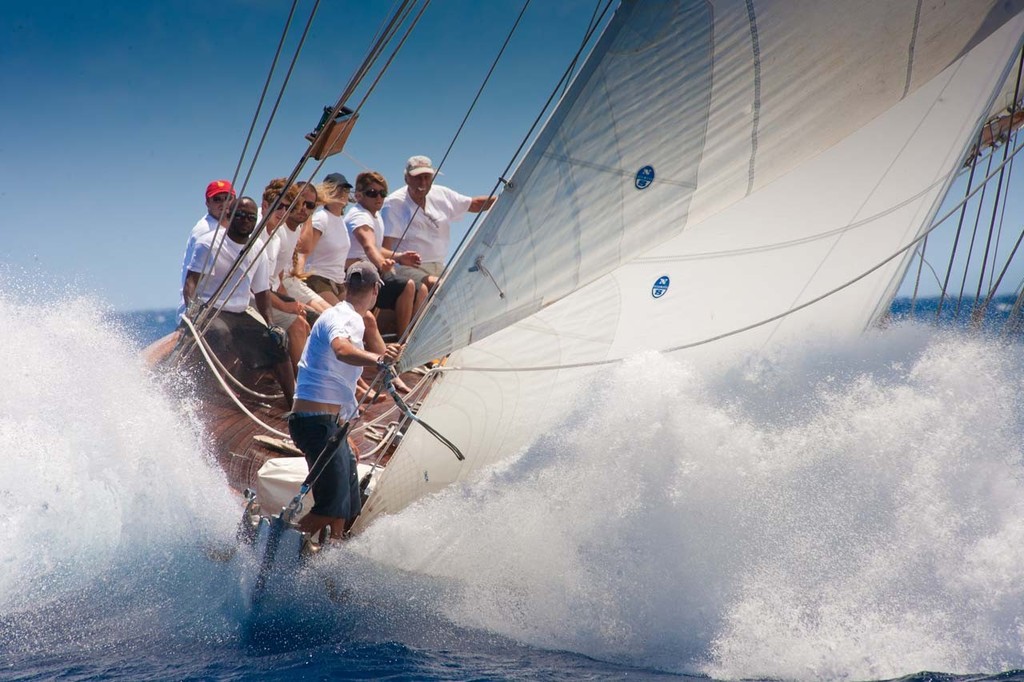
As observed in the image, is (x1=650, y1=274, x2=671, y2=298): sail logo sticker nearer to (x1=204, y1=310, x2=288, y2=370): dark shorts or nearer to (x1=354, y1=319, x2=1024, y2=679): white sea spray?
(x1=354, y1=319, x2=1024, y2=679): white sea spray

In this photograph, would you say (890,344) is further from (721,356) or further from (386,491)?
(386,491)

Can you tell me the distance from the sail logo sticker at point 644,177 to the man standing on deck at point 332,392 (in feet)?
5.00

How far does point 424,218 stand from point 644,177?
3309 mm

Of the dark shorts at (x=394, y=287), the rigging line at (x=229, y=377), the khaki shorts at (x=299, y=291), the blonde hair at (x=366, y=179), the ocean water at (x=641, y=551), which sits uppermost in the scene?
the blonde hair at (x=366, y=179)

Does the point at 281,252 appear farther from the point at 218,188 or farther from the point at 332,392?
the point at 332,392

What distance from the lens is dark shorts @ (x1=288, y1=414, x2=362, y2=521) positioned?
5.53 meters

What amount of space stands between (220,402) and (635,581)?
3500mm

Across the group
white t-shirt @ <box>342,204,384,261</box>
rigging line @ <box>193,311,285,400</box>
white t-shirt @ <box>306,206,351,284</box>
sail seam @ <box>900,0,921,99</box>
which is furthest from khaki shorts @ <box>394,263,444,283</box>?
sail seam @ <box>900,0,921,99</box>

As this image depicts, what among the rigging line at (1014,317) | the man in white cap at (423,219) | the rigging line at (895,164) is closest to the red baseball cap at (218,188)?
the man in white cap at (423,219)

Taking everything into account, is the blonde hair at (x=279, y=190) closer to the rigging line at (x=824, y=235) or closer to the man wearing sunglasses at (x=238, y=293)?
the man wearing sunglasses at (x=238, y=293)

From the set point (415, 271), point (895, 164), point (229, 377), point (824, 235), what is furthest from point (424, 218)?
point (895, 164)

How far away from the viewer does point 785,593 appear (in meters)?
4.95

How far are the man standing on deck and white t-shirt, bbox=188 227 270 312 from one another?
5.19 feet

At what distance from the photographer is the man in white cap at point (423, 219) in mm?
8242
